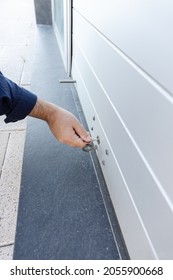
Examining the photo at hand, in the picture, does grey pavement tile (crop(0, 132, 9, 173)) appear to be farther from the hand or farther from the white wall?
the white wall

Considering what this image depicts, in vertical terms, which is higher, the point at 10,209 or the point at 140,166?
the point at 140,166

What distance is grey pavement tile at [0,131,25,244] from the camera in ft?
3.20

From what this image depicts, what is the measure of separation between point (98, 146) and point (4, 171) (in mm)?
550

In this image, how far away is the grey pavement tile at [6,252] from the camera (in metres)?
0.88

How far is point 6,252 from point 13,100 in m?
0.62

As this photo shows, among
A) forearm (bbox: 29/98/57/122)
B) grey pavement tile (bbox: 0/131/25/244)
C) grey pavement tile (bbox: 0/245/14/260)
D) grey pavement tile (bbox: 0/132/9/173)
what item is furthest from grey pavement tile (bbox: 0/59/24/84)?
grey pavement tile (bbox: 0/245/14/260)

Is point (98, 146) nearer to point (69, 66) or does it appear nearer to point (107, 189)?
point (107, 189)

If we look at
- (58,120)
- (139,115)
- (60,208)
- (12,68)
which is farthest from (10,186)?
(12,68)

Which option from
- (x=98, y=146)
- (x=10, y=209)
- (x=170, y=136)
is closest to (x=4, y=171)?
(x=10, y=209)

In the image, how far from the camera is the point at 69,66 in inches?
85.4

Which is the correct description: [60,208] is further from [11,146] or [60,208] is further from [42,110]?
[11,146]

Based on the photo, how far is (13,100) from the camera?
2.98 ft

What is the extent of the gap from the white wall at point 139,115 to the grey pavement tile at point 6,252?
468 mm

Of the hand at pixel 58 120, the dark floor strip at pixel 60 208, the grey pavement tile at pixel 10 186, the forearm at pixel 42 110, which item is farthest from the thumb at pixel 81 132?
the grey pavement tile at pixel 10 186
